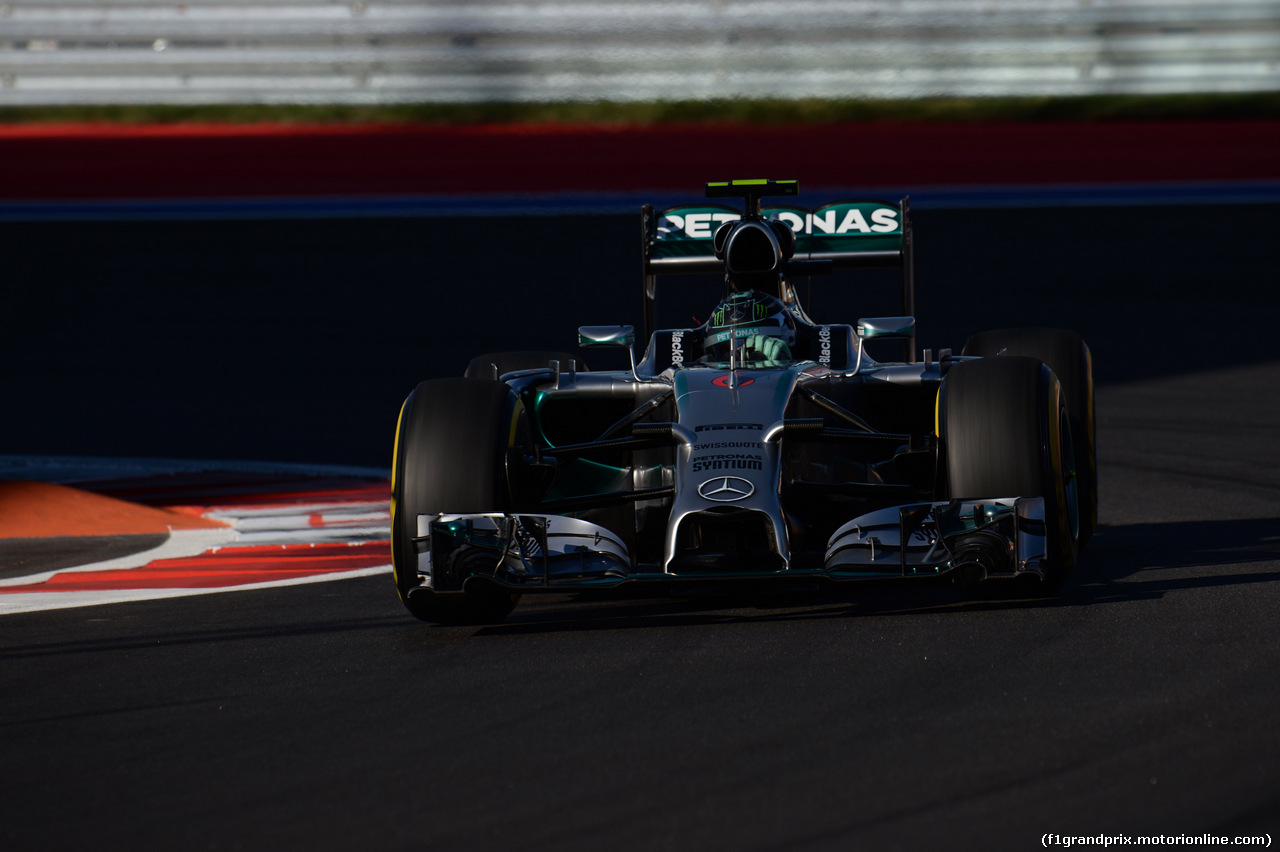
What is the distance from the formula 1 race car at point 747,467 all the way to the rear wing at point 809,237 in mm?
626

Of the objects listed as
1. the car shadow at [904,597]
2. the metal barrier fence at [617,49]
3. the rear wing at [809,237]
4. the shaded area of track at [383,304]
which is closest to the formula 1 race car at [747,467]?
the car shadow at [904,597]

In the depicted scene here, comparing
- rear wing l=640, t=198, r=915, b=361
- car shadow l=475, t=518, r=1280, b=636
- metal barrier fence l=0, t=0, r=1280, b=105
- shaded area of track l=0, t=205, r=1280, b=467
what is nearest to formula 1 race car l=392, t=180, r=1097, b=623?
car shadow l=475, t=518, r=1280, b=636

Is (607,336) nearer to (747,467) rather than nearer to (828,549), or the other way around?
(747,467)

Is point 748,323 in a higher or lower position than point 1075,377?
higher

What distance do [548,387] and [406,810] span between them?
10.3ft

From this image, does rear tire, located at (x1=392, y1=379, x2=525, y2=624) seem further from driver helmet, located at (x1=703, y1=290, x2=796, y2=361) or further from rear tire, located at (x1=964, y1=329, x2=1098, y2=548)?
rear tire, located at (x1=964, y1=329, x2=1098, y2=548)

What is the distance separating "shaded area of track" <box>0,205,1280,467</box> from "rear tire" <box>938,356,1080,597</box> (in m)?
5.13

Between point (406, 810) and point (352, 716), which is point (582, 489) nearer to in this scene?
point (352, 716)

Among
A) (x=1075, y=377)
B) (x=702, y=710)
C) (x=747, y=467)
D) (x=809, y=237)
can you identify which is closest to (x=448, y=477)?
(x=747, y=467)

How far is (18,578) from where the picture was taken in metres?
7.20

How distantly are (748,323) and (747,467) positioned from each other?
4.27 ft

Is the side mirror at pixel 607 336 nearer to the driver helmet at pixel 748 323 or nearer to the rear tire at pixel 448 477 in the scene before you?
the driver helmet at pixel 748 323

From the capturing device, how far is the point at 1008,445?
575 centimetres

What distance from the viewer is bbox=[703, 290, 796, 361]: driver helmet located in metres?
6.95
